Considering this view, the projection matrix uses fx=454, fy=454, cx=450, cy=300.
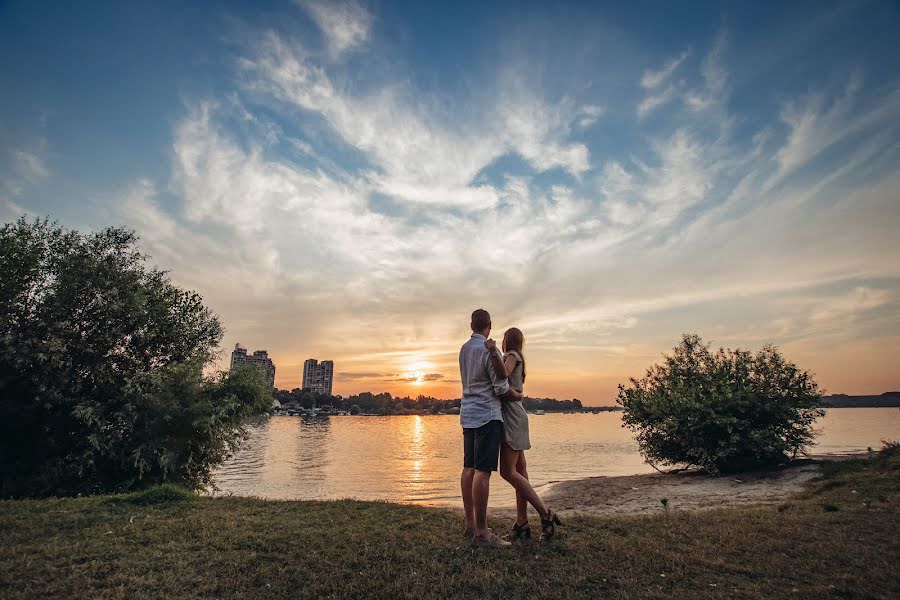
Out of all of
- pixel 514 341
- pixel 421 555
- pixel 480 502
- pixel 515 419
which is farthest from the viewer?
pixel 514 341


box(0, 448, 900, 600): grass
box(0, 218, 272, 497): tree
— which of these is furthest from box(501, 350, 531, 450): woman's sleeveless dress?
box(0, 218, 272, 497): tree

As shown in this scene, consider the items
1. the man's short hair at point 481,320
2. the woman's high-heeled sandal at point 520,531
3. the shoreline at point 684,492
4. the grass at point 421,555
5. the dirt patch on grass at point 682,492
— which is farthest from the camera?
the dirt patch on grass at point 682,492

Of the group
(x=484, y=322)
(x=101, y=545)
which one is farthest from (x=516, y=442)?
(x=101, y=545)

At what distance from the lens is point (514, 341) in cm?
Answer: 690

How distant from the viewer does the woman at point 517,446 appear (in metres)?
6.38

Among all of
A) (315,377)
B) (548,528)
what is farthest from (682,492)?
(315,377)

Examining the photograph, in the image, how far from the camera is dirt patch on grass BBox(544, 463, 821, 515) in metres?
11.7

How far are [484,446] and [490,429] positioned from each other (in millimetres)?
246

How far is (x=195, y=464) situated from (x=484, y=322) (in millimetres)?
13767

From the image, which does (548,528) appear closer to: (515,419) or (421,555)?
(515,419)

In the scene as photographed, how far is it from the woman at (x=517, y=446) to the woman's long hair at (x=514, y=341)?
0.05 feet

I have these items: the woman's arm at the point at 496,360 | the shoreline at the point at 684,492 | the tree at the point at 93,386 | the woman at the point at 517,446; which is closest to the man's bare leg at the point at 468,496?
the woman at the point at 517,446

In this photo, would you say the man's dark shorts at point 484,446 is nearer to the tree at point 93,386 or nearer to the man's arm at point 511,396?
the man's arm at point 511,396

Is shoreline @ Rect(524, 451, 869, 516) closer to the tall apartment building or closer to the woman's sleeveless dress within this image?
the woman's sleeveless dress
